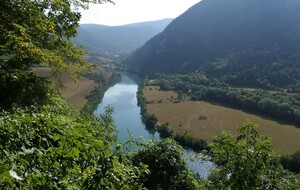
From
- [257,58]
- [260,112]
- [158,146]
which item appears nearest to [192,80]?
[257,58]

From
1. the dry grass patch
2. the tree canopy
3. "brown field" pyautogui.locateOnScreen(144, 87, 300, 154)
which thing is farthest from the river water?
the tree canopy

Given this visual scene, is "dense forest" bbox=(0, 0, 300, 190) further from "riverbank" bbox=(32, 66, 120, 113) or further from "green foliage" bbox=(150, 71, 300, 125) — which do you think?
"green foliage" bbox=(150, 71, 300, 125)

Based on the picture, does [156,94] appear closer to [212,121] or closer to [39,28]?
[212,121]

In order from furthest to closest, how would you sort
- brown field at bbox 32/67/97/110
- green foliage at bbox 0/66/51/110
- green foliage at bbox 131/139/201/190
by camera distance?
brown field at bbox 32/67/97/110
green foliage at bbox 0/66/51/110
green foliage at bbox 131/139/201/190

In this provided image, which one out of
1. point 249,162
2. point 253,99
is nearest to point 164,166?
point 249,162

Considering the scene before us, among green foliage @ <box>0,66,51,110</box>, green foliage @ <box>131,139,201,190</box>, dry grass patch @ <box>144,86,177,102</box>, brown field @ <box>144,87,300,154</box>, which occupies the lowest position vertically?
dry grass patch @ <box>144,86,177,102</box>

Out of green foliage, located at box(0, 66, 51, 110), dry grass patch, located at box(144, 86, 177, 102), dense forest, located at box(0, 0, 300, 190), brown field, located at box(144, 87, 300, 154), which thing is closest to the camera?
dense forest, located at box(0, 0, 300, 190)

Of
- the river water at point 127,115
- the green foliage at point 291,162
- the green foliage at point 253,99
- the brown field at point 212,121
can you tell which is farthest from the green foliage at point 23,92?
the green foliage at point 253,99
